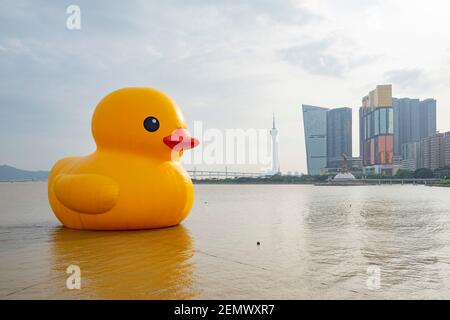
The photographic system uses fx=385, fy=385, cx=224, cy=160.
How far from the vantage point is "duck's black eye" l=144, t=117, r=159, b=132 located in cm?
1088

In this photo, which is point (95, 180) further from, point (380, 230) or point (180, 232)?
point (380, 230)

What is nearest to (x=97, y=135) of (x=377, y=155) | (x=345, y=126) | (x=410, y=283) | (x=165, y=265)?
(x=165, y=265)

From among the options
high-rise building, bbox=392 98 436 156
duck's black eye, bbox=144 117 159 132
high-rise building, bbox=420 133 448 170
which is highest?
high-rise building, bbox=392 98 436 156

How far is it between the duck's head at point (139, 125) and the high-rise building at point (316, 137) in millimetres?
150596

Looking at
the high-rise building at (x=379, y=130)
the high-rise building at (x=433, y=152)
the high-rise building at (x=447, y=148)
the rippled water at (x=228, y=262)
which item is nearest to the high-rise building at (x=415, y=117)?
the high-rise building at (x=379, y=130)

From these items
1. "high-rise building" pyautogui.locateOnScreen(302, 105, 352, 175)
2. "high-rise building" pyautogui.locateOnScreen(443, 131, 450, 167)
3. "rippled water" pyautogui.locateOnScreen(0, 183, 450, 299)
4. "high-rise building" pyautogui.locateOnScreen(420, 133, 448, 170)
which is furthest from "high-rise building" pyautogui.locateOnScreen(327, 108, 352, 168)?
"rippled water" pyautogui.locateOnScreen(0, 183, 450, 299)

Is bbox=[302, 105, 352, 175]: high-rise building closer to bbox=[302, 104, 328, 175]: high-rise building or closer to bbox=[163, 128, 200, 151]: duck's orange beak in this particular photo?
bbox=[302, 104, 328, 175]: high-rise building

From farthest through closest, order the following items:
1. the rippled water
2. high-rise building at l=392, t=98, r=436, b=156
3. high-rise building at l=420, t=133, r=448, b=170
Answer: high-rise building at l=392, t=98, r=436, b=156
high-rise building at l=420, t=133, r=448, b=170
the rippled water

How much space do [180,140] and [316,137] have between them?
15298cm

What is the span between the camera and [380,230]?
12.4 m

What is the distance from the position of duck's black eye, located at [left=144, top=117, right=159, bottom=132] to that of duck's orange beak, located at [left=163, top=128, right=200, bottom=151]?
16.5 inches

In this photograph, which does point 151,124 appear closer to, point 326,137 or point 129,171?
point 129,171

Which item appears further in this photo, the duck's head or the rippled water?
the duck's head

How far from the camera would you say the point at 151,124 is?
35.7ft
